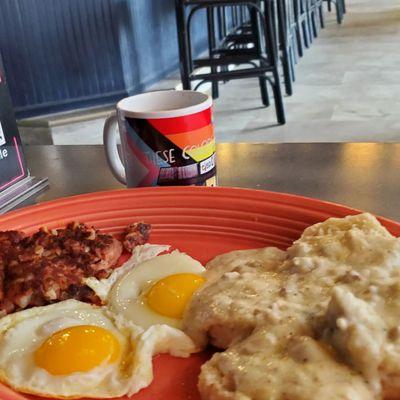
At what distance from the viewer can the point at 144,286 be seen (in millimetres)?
834

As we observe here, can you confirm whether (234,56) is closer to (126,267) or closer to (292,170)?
(292,170)

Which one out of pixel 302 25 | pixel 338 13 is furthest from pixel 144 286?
pixel 338 13

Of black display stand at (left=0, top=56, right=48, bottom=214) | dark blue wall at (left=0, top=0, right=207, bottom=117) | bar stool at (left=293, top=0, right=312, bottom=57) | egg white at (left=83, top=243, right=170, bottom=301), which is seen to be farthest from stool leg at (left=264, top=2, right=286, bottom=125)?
egg white at (left=83, top=243, right=170, bottom=301)

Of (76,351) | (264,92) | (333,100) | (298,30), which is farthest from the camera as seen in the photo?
(298,30)

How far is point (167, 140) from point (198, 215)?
0.48ft

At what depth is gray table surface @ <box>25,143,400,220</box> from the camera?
1095 millimetres

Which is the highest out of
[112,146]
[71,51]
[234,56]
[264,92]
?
[112,146]

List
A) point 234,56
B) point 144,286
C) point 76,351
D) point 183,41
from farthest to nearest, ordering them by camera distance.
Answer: point 234,56 < point 183,41 < point 144,286 < point 76,351

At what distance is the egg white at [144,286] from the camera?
0.77 metres

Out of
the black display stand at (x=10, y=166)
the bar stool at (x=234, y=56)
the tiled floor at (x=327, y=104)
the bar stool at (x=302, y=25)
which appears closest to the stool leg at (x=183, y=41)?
the bar stool at (x=234, y=56)

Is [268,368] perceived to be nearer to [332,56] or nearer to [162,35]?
[162,35]

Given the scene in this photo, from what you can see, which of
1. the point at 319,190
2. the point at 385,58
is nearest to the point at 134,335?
the point at 319,190

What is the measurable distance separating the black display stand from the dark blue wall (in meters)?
2.88

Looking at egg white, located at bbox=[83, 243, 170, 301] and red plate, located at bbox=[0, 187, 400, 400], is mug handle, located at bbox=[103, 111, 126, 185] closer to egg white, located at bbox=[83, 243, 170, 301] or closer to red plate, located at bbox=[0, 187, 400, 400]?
red plate, located at bbox=[0, 187, 400, 400]
